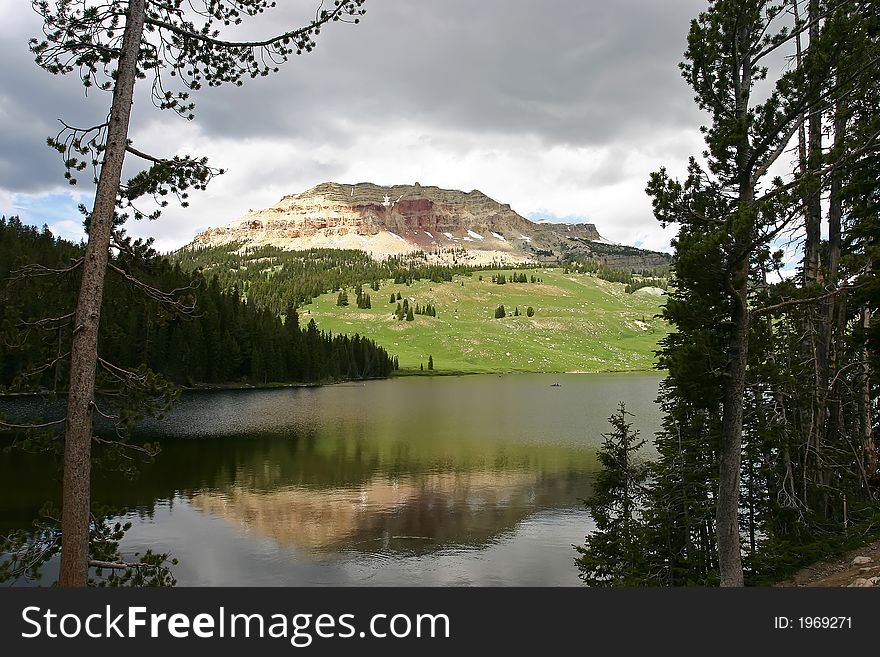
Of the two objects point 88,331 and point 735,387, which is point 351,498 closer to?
point 735,387

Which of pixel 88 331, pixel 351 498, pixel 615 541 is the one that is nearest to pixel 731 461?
pixel 615 541

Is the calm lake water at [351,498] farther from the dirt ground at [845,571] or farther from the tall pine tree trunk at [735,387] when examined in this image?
the tall pine tree trunk at [735,387]

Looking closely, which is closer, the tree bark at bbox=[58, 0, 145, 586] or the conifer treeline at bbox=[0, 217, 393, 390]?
the tree bark at bbox=[58, 0, 145, 586]

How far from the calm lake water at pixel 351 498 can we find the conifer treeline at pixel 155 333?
2.91m

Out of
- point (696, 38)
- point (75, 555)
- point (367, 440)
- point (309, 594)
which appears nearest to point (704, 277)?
point (696, 38)

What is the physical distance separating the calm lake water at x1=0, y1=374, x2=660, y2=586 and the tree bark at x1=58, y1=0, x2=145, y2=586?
1.77 meters

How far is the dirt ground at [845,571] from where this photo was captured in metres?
12.4

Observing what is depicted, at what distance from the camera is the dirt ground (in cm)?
1236

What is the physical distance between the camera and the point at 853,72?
41.7ft

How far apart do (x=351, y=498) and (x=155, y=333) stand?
248 ft

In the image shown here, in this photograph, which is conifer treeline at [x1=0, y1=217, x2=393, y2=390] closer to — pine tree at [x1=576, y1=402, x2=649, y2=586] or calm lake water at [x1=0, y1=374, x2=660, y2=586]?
calm lake water at [x1=0, y1=374, x2=660, y2=586]

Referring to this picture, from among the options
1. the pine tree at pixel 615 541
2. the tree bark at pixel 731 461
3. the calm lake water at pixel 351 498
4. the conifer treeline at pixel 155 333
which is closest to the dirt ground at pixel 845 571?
the tree bark at pixel 731 461

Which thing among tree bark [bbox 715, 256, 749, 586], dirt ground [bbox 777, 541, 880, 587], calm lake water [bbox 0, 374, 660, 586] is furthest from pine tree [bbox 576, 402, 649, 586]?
dirt ground [bbox 777, 541, 880, 587]

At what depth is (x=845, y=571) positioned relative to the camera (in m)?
13.7
